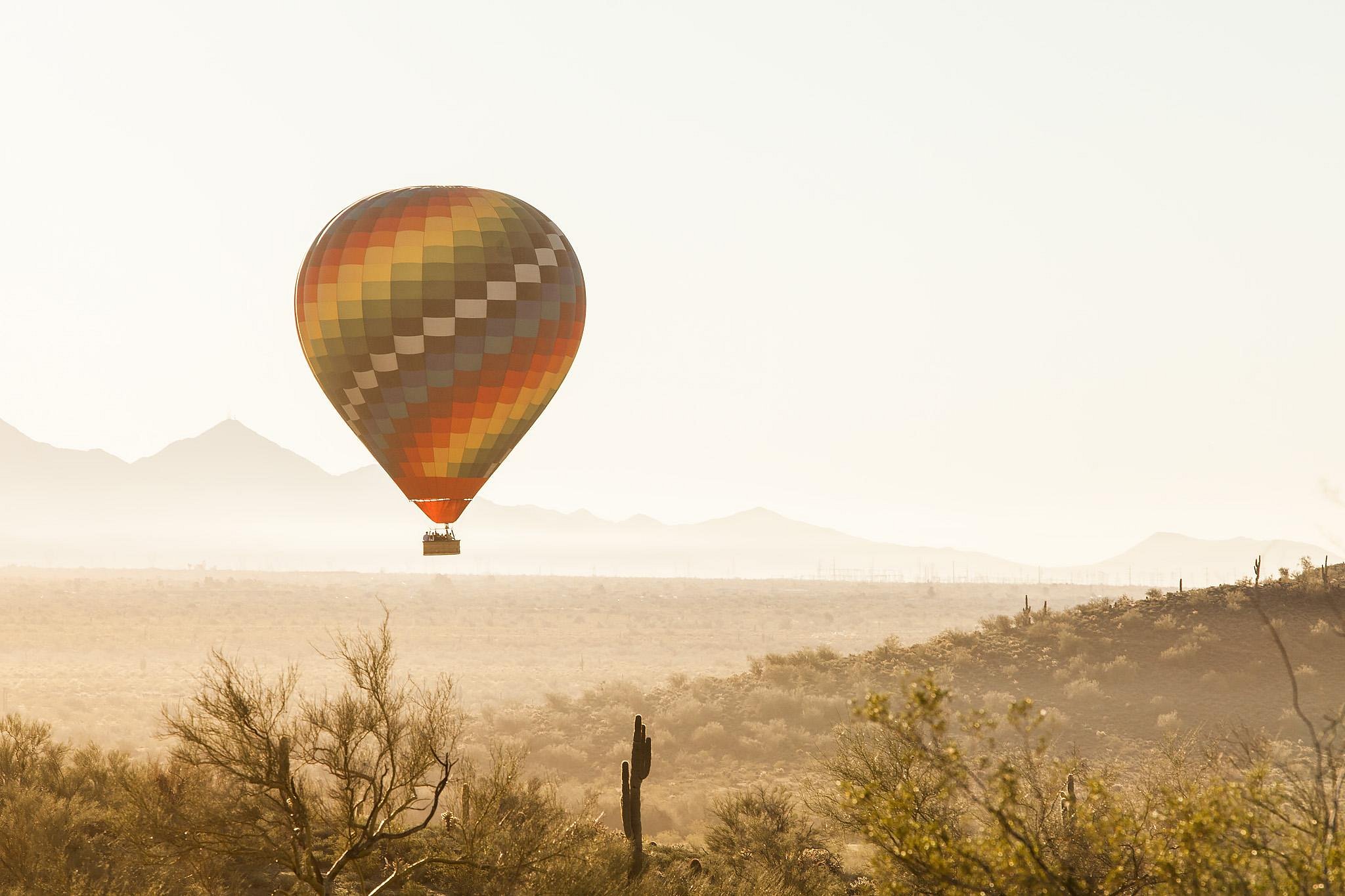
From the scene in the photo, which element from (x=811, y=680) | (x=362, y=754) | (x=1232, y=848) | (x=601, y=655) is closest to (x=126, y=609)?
(x=601, y=655)

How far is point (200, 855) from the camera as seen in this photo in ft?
72.8

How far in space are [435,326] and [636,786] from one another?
38.8ft

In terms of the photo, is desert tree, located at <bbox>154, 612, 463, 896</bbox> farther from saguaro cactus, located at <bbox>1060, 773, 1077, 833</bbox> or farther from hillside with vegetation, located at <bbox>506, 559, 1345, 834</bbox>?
hillside with vegetation, located at <bbox>506, 559, 1345, 834</bbox>

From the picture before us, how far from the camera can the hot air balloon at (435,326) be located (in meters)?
30.0

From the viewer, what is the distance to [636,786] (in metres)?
29.2

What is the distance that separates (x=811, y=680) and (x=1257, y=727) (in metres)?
19.9

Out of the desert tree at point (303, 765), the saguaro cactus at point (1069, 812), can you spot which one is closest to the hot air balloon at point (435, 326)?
the desert tree at point (303, 765)

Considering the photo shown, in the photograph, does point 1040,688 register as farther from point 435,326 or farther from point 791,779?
point 435,326

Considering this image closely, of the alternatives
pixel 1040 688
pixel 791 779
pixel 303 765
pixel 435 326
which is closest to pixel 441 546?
pixel 435 326

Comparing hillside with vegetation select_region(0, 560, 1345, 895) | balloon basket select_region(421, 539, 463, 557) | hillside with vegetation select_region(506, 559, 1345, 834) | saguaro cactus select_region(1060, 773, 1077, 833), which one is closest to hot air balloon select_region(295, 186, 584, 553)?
balloon basket select_region(421, 539, 463, 557)

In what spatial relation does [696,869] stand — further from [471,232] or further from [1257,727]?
[1257,727]

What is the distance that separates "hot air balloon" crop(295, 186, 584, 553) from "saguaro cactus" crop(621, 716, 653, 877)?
21.3ft

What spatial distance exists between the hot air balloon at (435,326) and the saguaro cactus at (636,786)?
6.50 metres

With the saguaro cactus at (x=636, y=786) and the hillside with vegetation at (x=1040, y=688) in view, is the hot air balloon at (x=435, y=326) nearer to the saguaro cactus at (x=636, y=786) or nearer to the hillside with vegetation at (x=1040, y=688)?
the saguaro cactus at (x=636, y=786)
